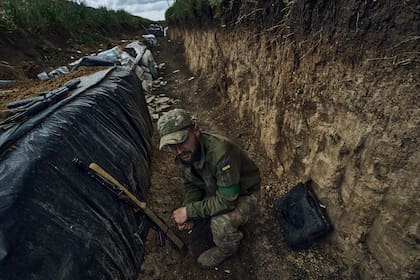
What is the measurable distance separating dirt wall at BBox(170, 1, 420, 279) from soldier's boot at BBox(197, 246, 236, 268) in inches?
42.6

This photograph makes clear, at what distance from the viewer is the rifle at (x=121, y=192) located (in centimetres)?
208

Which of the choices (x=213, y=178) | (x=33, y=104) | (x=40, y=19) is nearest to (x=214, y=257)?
(x=213, y=178)

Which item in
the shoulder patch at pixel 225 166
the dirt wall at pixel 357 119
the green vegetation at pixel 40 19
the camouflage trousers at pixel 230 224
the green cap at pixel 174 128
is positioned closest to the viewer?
the dirt wall at pixel 357 119

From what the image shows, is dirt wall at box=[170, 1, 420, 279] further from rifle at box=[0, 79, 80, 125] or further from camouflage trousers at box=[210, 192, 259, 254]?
rifle at box=[0, 79, 80, 125]

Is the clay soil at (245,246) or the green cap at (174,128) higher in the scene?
the green cap at (174,128)

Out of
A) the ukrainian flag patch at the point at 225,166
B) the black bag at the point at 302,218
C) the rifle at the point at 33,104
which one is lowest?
the black bag at the point at 302,218

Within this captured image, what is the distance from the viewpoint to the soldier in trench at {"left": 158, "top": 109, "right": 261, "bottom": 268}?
6.53 feet

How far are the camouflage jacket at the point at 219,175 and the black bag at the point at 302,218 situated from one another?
449 mm

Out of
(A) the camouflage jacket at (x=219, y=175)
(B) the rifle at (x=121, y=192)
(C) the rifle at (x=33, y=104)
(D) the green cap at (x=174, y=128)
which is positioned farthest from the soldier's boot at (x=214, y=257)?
(C) the rifle at (x=33, y=104)

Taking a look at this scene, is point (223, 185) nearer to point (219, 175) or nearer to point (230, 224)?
point (219, 175)

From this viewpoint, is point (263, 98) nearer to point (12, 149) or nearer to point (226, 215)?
point (226, 215)

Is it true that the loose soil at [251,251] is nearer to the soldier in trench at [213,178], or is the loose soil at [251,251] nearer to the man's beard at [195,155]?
the soldier in trench at [213,178]

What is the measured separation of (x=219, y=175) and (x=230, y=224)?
1.77 ft

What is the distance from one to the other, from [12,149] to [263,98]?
3.13 meters
